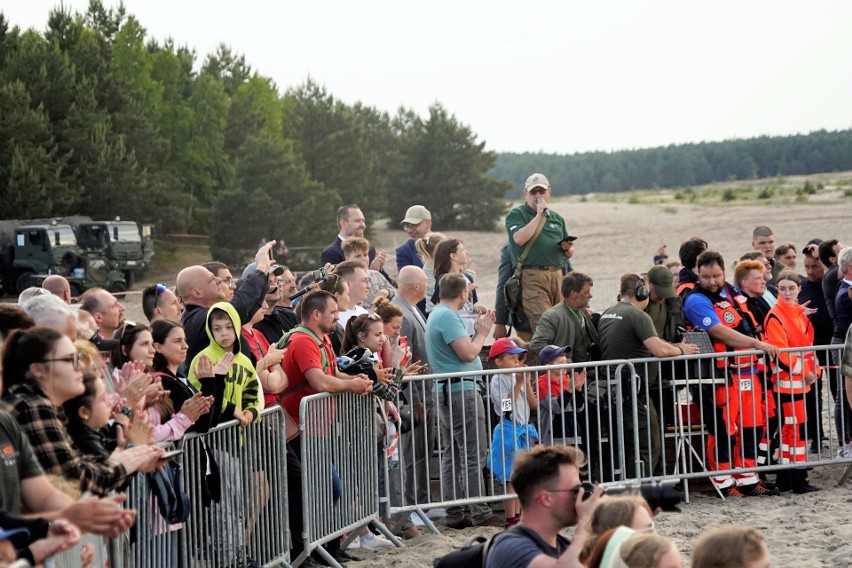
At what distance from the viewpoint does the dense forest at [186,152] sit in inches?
2026

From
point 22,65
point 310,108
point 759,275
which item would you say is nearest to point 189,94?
point 310,108

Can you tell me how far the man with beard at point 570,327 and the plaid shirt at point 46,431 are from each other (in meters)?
5.71

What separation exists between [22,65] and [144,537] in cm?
5136

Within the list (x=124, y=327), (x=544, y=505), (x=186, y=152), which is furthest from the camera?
(x=186, y=152)

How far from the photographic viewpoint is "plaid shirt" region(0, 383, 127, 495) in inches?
177

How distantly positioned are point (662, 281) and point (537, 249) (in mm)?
1551

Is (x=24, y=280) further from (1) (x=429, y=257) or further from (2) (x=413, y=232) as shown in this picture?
(1) (x=429, y=257)

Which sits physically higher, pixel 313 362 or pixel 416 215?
pixel 416 215

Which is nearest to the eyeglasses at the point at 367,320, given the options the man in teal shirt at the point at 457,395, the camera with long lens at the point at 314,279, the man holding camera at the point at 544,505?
the man in teal shirt at the point at 457,395

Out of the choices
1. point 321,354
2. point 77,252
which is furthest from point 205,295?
point 77,252

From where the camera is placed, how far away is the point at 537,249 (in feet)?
37.7

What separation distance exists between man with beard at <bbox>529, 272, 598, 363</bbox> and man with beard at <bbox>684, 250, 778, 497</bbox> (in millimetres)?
1073

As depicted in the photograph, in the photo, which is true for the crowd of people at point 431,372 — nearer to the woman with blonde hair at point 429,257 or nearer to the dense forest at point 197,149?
the woman with blonde hair at point 429,257

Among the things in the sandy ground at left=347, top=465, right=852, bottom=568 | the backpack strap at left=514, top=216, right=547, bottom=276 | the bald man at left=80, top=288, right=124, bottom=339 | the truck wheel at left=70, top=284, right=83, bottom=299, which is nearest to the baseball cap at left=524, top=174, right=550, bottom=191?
the backpack strap at left=514, top=216, right=547, bottom=276
